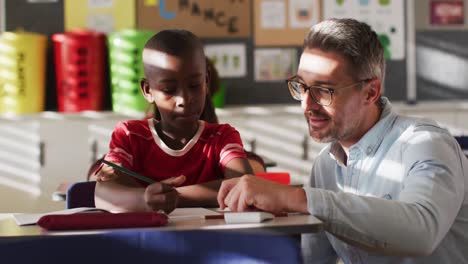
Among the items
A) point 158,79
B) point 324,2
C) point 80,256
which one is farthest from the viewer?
point 324,2

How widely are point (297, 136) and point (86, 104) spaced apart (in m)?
1.35

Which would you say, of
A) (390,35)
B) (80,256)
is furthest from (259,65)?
(80,256)

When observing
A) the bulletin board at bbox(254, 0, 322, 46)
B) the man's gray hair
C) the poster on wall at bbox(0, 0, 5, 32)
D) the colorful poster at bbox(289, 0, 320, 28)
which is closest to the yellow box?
the poster on wall at bbox(0, 0, 5, 32)

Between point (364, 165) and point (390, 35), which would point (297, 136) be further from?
point (364, 165)

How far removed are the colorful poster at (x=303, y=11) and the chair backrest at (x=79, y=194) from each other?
3.38 metres

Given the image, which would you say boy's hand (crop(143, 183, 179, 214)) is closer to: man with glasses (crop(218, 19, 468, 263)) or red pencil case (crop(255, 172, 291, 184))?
man with glasses (crop(218, 19, 468, 263))

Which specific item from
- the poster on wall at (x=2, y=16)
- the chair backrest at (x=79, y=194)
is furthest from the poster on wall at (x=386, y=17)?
the chair backrest at (x=79, y=194)

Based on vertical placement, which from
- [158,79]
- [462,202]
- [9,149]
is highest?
[158,79]

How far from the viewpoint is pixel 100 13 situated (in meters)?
5.43

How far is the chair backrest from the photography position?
7.94 ft

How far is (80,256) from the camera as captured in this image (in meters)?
1.25

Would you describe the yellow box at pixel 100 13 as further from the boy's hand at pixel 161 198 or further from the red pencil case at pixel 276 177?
the boy's hand at pixel 161 198

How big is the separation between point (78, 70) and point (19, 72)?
36 centimetres

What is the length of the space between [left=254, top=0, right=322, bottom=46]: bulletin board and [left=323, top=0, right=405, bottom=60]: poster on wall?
165 mm
